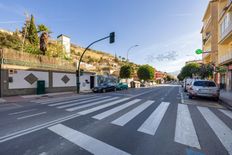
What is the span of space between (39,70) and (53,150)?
16.3 metres

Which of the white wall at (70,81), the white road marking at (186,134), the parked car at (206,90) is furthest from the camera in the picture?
the white wall at (70,81)

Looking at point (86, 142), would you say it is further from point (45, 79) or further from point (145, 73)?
point (145, 73)

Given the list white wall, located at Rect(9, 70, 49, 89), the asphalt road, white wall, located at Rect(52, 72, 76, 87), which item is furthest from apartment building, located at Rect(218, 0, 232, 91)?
white wall, located at Rect(9, 70, 49, 89)

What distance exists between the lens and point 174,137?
4.07m

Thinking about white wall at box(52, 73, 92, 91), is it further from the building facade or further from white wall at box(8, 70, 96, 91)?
the building facade

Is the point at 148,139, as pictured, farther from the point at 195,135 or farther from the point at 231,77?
the point at 231,77

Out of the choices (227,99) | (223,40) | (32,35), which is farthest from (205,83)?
(32,35)

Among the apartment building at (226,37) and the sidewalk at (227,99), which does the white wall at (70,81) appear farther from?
the apartment building at (226,37)

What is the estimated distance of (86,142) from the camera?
3.73m

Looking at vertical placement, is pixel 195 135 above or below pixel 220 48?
below

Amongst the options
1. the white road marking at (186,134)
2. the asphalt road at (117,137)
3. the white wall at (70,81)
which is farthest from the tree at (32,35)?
the white road marking at (186,134)

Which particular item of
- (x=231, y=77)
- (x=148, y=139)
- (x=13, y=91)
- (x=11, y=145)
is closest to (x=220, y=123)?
(x=148, y=139)

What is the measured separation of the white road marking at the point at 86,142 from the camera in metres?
3.25

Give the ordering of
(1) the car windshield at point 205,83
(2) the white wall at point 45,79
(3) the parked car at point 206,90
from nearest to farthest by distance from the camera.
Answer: (3) the parked car at point 206,90 → (1) the car windshield at point 205,83 → (2) the white wall at point 45,79
